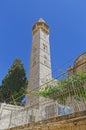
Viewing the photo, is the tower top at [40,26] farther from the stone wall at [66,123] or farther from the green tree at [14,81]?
the stone wall at [66,123]

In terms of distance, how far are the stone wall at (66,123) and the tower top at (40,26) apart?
30973 millimetres

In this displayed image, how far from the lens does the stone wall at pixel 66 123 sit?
17.7ft

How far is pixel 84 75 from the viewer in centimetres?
913

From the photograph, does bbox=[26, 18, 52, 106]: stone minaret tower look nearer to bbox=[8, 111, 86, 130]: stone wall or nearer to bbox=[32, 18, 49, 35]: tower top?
bbox=[32, 18, 49, 35]: tower top

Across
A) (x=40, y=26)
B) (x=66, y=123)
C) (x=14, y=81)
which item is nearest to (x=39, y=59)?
(x=14, y=81)

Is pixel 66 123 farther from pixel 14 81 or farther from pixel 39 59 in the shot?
pixel 39 59

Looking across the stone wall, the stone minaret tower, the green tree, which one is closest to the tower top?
the stone minaret tower

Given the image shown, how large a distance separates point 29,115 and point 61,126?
3.43 m

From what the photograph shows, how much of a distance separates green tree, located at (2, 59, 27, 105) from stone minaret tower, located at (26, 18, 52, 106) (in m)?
1.26

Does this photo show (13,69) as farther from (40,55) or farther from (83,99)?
(83,99)

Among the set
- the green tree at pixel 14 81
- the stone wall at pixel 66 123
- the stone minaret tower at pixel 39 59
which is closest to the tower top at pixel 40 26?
the stone minaret tower at pixel 39 59

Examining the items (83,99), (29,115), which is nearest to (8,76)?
(29,115)

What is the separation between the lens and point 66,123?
5727 mm

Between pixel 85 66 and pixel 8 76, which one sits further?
pixel 8 76
